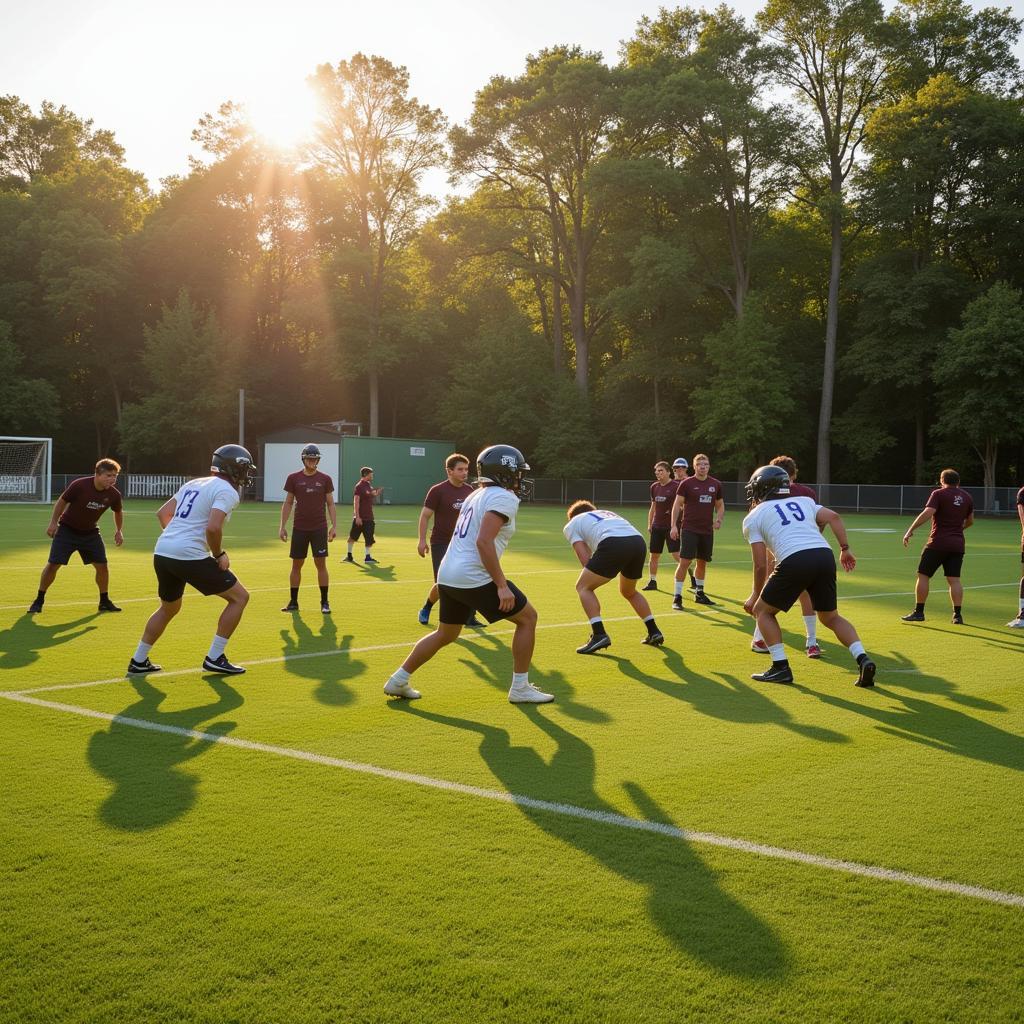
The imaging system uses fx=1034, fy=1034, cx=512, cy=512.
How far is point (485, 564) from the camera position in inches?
294

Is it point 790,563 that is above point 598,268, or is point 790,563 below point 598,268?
below

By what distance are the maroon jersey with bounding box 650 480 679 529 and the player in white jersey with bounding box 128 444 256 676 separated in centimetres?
877

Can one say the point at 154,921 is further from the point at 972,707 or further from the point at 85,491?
the point at 85,491

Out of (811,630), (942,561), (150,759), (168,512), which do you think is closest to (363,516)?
(168,512)

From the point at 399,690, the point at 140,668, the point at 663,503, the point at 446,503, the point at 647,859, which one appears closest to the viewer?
the point at 647,859

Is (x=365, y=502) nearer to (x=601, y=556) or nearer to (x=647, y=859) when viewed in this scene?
(x=601, y=556)

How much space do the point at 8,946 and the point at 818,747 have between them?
16.3 feet

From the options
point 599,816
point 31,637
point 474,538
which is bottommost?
point 31,637

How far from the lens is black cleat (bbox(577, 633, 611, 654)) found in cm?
1055

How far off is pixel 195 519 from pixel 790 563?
502 centimetres

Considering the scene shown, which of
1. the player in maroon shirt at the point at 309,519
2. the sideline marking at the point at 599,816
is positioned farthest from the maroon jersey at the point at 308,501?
the sideline marking at the point at 599,816

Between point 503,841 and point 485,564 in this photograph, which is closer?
point 503,841

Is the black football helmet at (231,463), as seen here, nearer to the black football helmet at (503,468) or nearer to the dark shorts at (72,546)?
the black football helmet at (503,468)

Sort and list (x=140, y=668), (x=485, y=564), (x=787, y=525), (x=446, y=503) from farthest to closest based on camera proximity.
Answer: (x=446, y=503) < (x=140, y=668) < (x=787, y=525) < (x=485, y=564)
